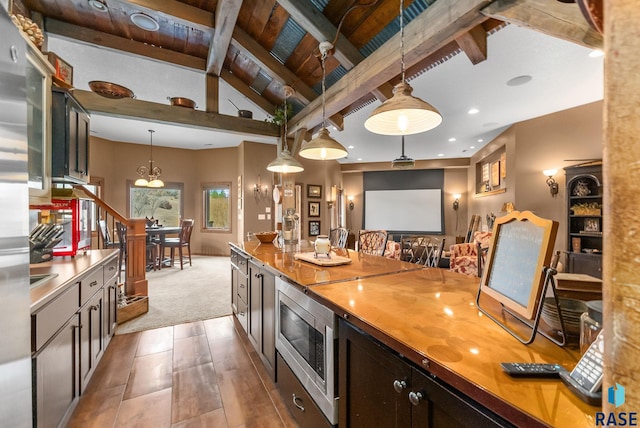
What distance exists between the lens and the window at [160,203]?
7662 mm

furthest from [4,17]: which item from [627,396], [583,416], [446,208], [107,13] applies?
[446,208]

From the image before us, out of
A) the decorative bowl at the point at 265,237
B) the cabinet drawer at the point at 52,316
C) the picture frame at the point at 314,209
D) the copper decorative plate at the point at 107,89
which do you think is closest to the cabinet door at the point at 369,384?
the cabinet drawer at the point at 52,316

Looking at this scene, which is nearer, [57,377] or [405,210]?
[57,377]

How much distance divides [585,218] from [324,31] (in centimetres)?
509

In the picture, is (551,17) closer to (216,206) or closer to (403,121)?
(403,121)

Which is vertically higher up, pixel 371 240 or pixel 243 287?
pixel 371 240

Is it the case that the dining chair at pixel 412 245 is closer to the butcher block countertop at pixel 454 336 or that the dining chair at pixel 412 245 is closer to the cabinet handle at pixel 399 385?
the butcher block countertop at pixel 454 336

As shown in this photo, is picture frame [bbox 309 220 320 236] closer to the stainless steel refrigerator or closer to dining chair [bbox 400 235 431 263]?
dining chair [bbox 400 235 431 263]

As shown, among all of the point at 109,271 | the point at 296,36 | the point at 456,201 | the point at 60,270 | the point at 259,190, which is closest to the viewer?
the point at 60,270

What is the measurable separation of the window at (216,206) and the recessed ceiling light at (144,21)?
188 inches

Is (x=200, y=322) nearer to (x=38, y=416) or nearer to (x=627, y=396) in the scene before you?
(x=38, y=416)

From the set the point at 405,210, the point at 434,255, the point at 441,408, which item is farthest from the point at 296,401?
the point at 405,210

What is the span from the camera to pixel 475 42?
2.23 metres

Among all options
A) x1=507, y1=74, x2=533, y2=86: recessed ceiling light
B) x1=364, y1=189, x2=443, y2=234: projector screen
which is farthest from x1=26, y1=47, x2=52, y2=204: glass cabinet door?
x1=364, y1=189, x2=443, y2=234: projector screen
